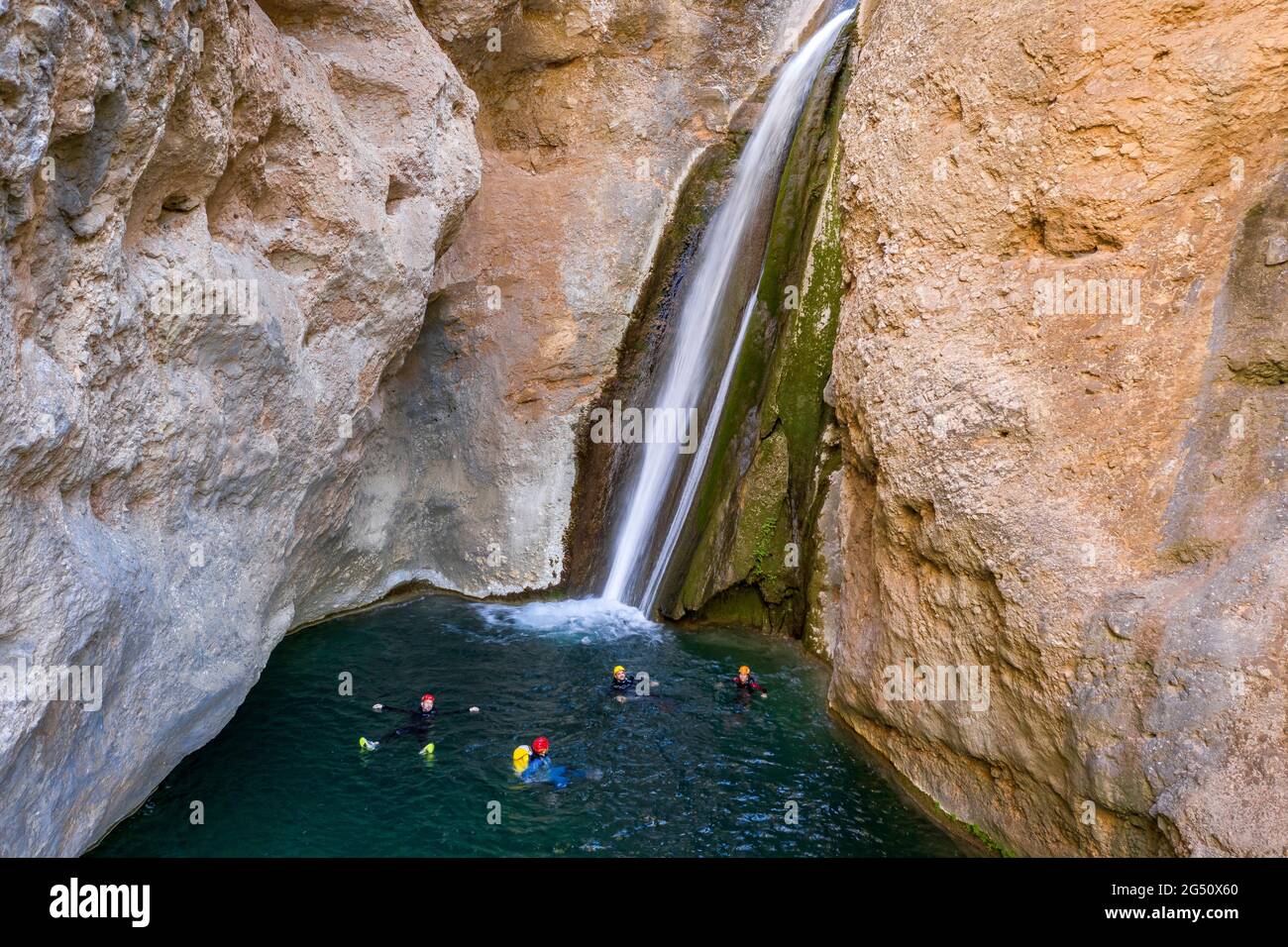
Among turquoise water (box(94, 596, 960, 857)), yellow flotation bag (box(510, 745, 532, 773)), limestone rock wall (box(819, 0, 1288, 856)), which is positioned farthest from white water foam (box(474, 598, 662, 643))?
limestone rock wall (box(819, 0, 1288, 856))

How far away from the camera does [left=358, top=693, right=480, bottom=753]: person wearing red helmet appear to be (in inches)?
349

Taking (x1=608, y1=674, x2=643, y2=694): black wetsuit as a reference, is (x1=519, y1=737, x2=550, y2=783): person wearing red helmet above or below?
below

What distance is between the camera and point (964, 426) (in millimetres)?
7793

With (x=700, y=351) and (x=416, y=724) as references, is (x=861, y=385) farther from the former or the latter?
(x=416, y=724)

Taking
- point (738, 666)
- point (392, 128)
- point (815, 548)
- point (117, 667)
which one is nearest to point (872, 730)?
point (738, 666)

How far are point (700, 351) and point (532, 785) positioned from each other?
722 cm

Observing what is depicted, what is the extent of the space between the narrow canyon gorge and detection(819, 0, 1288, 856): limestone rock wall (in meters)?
0.03

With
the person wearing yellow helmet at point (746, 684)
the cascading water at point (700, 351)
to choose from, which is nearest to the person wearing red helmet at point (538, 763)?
the person wearing yellow helmet at point (746, 684)

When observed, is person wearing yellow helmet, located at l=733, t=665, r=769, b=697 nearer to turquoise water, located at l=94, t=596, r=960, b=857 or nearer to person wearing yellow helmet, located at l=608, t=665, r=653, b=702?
turquoise water, located at l=94, t=596, r=960, b=857

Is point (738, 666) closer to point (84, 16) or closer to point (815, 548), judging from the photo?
point (815, 548)

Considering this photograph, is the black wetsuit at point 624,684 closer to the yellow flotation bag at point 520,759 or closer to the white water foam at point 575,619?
the white water foam at point 575,619

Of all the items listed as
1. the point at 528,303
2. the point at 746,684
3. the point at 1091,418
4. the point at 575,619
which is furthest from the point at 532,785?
the point at 528,303

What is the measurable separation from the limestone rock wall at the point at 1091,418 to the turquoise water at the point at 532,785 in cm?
112
